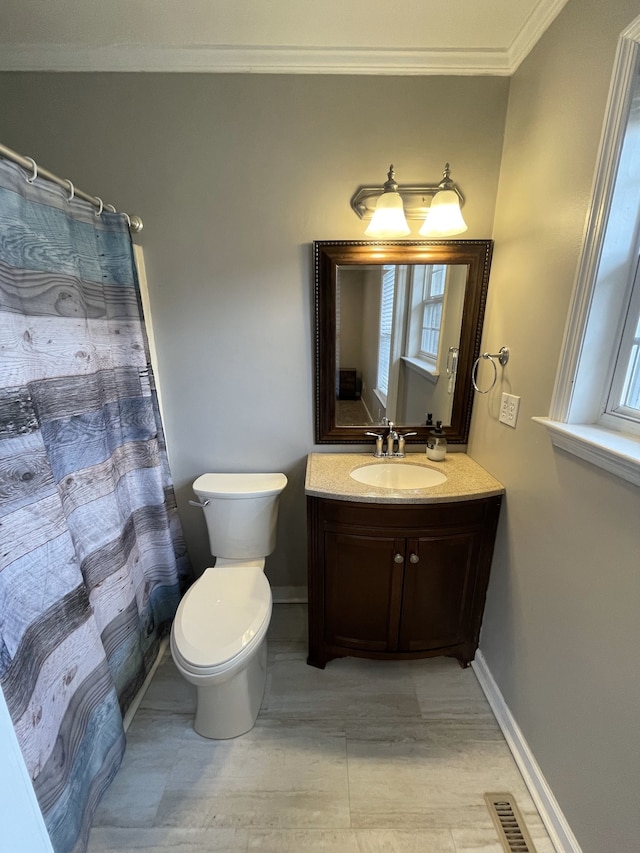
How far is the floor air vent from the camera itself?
1.04 metres

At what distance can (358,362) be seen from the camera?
1.64 m

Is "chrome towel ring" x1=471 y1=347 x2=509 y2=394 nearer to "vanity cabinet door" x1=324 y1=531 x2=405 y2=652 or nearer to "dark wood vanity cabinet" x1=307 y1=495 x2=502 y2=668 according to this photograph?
"dark wood vanity cabinet" x1=307 y1=495 x2=502 y2=668

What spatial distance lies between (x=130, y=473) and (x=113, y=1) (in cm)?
161

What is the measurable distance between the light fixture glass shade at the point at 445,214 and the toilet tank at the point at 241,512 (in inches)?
49.3

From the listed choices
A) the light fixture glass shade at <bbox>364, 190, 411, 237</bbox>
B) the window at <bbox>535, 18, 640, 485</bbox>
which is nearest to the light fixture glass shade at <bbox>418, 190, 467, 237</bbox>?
the light fixture glass shade at <bbox>364, 190, 411, 237</bbox>

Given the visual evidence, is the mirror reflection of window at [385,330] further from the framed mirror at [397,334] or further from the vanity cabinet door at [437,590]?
the vanity cabinet door at [437,590]

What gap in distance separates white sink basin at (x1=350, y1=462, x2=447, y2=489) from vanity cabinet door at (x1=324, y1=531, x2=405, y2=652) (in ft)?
1.01

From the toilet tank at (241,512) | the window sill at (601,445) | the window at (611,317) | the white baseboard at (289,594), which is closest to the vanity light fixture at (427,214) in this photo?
the window at (611,317)

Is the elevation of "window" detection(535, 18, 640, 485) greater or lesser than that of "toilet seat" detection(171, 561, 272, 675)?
greater

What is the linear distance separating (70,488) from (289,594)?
1.32 m

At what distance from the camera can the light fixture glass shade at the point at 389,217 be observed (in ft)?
4.33

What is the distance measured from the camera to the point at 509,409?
53.0 inches

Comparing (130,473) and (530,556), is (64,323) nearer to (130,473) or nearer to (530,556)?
(130,473)

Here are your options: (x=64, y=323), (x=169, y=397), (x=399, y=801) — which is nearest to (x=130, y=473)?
(x=169, y=397)
